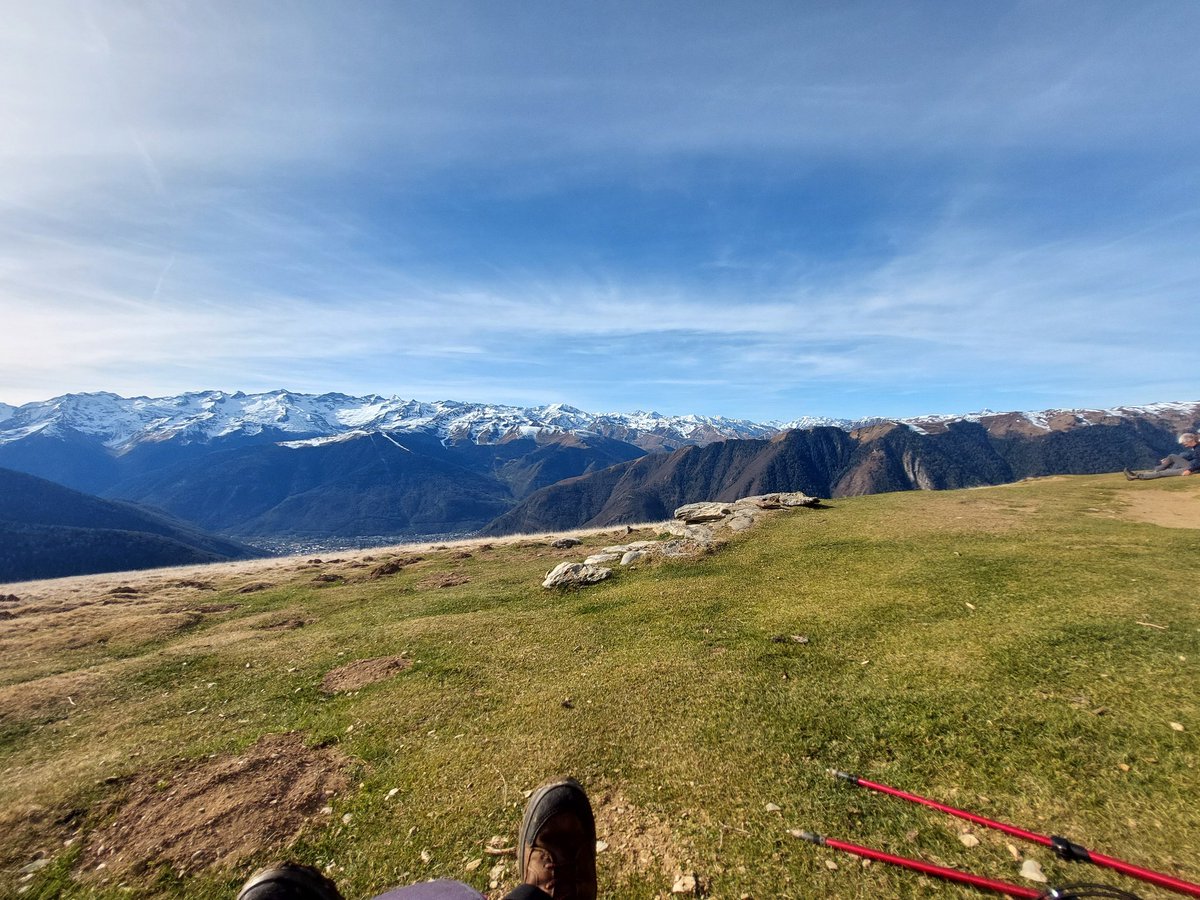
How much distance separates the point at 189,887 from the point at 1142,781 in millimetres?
15854

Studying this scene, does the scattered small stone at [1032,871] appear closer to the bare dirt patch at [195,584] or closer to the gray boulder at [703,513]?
the gray boulder at [703,513]

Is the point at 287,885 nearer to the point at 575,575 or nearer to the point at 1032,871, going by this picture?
the point at 1032,871

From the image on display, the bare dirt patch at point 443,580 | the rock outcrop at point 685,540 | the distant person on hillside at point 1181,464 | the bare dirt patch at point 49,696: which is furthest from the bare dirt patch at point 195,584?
the distant person on hillside at point 1181,464

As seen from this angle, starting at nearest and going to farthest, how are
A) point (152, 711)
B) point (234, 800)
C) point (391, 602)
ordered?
1. point (234, 800)
2. point (152, 711)
3. point (391, 602)

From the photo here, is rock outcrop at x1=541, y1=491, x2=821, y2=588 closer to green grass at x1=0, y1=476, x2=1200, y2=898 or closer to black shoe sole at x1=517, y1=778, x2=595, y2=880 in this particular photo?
green grass at x1=0, y1=476, x2=1200, y2=898

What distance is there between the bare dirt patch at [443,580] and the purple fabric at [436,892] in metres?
25.6

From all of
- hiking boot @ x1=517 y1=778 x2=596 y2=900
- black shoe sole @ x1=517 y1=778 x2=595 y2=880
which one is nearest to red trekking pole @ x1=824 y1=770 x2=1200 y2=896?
hiking boot @ x1=517 y1=778 x2=596 y2=900

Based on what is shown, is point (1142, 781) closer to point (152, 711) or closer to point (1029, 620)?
point (1029, 620)

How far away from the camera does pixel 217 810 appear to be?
31.5 ft

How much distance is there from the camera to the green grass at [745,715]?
7.74 m

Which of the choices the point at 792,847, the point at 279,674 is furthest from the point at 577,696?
the point at 279,674

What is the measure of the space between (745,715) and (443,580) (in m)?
24.9

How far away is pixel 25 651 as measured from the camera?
22.2 m

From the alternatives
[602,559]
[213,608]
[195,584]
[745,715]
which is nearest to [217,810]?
[745,715]
